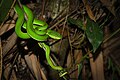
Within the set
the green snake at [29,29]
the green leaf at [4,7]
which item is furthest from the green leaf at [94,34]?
the green leaf at [4,7]

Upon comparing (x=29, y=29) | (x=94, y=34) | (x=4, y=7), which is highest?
(x=4, y=7)

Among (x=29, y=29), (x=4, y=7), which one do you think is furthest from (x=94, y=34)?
(x=4, y=7)

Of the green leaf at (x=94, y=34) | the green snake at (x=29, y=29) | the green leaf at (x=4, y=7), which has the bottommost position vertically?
the green leaf at (x=94, y=34)

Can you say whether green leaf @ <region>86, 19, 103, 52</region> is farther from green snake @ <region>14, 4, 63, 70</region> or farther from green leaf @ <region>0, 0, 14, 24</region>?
green leaf @ <region>0, 0, 14, 24</region>

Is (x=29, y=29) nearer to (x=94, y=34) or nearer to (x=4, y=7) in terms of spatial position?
(x=4, y=7)

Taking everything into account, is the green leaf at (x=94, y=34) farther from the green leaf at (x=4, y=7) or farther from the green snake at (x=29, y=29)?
the green leaf at (x=4, y=7)

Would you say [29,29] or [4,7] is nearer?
[4,7]

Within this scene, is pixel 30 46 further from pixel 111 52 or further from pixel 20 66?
pixel 111 52

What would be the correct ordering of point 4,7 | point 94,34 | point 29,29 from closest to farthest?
point 4,7
point 29,29
point 94,34

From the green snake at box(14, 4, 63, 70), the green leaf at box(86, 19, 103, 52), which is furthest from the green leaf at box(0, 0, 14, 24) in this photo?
the green leaf at box(86, 19, 103, 52)

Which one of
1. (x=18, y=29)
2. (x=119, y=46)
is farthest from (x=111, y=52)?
(x=18, y=29)
